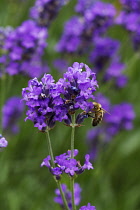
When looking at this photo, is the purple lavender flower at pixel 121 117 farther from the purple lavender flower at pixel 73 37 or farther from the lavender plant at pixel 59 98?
the lavender plant at pixel 59 98

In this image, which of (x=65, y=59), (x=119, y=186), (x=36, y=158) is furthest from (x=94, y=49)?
(x=119, y=186)

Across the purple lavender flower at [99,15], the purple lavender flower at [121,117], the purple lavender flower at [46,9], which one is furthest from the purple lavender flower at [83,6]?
the purple lavender flower at [121,117]

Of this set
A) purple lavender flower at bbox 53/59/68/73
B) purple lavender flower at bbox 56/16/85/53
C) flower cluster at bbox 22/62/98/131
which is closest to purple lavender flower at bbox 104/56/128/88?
purple lavender flower at bbox 56/16/85/53

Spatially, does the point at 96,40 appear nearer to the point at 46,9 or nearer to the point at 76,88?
the point at 46,9

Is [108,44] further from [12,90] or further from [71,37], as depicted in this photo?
[12,90]

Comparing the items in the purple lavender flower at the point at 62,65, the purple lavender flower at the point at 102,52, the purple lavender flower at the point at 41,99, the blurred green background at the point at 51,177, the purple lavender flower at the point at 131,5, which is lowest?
the purple lavender flower at the point at 41,99

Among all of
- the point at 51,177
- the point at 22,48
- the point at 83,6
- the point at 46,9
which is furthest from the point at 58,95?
the point at 83,6
